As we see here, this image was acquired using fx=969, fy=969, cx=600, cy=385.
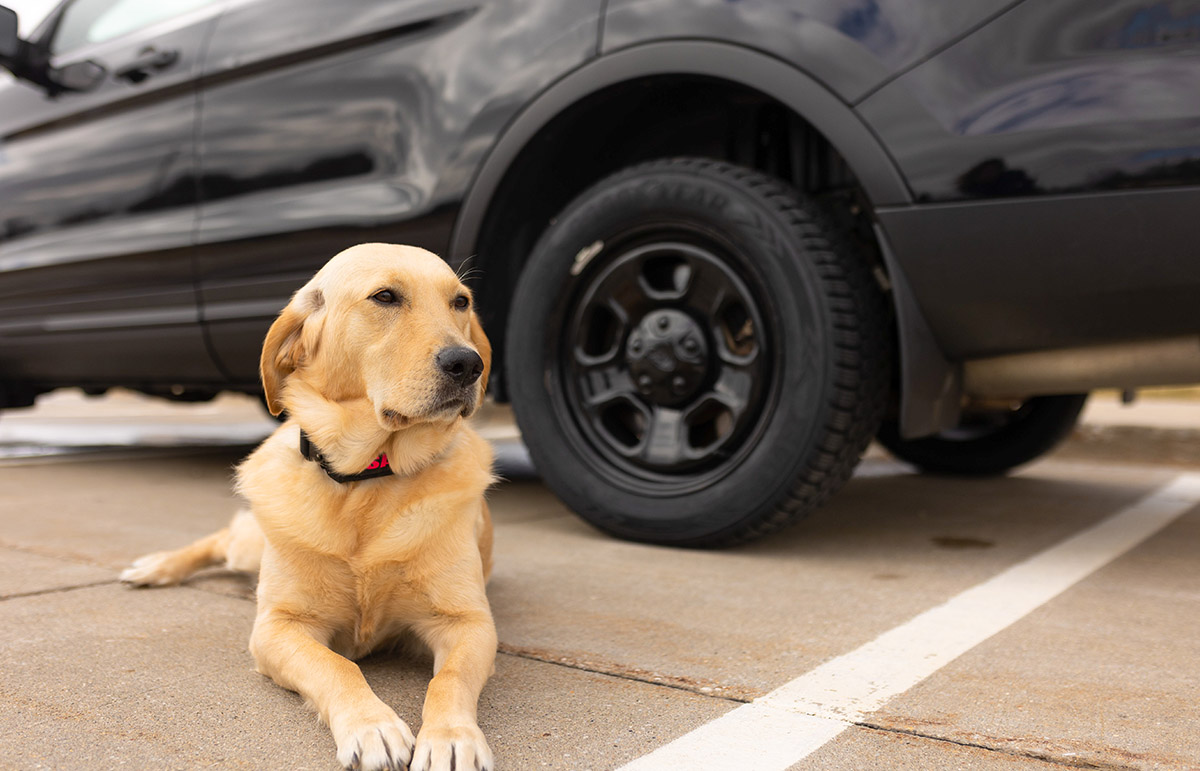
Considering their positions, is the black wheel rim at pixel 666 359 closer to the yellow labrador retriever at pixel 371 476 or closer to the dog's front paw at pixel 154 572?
the yellow labrador retriever at pixel 371 476

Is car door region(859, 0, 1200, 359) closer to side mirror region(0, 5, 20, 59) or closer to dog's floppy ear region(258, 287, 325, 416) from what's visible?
dog's floppy ear region(258, 287, 325, 416)

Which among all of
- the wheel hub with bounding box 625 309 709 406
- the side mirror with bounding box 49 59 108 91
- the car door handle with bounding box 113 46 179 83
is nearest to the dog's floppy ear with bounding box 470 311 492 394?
the wheel hub with bounding box 625 309 709 406

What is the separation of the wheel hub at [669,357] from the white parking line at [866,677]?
87cm

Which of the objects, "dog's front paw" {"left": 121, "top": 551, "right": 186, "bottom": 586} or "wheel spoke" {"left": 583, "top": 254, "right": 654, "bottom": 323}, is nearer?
"dog's front paw" {"left": 121, "top": 551, "right": 186, "bottom": 586}

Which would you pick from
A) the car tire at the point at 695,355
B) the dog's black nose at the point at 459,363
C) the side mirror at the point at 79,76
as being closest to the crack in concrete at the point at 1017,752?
the dog's black nose at the point at 459,363

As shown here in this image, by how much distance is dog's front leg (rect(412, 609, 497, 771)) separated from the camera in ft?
4.33

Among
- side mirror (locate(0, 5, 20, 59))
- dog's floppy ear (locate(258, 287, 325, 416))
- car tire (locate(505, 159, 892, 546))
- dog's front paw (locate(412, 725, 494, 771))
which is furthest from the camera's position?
side mirror (locate(0, 5, 20, 59))

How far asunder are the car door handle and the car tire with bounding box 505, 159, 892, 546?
1788 mm

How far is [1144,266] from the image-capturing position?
6.93ft

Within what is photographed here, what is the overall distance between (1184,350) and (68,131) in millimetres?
4052

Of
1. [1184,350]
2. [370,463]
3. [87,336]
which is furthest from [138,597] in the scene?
[1184,350]

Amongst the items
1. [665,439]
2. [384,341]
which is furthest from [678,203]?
[384,341]

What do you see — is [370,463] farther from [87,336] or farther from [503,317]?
[87,336]

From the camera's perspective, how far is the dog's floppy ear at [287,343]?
1983 millimetres
